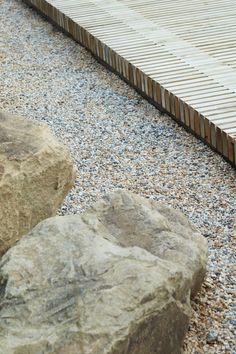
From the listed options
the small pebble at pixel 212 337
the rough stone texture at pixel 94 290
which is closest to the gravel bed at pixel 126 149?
the small pebble at pixel 212 337

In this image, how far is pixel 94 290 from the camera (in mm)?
2404

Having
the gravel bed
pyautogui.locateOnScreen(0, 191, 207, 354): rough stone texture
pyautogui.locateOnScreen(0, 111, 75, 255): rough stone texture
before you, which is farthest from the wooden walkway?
pyautogui.locateOnScreen(0, 191, 207, 354): rough stone texture

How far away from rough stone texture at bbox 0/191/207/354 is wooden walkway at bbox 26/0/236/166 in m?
1.73

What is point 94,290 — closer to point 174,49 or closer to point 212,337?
point 212,337

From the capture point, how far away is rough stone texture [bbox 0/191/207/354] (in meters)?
2.29

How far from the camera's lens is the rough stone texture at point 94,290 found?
7.52ft

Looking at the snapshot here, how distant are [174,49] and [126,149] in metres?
1.44

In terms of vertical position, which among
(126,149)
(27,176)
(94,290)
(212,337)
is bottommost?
(126,149)

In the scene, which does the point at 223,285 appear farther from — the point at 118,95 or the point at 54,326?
the point at 118,95

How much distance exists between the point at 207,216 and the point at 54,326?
168 centimetres

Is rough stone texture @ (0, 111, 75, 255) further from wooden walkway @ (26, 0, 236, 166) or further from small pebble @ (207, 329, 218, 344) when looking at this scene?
wooden walkway @ (26, 0, 236, 166)

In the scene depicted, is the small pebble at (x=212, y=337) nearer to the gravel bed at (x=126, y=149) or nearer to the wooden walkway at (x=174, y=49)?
the gravel bed at (x=126, y=149)

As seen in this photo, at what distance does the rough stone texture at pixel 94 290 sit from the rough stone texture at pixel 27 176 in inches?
15.5

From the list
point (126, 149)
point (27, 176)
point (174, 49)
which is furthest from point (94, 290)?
point (174, 49)
